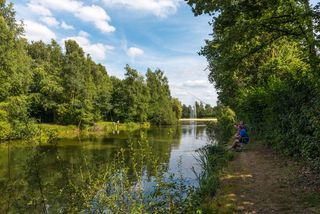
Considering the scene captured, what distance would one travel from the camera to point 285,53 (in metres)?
25.4

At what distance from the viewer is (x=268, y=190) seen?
27.9 feet

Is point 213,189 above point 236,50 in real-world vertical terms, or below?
below

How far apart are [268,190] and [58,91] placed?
145ft

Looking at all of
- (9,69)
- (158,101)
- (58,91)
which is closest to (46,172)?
(9,69)

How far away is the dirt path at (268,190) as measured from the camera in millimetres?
7145

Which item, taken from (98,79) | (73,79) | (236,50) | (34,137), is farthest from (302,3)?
(98,79)

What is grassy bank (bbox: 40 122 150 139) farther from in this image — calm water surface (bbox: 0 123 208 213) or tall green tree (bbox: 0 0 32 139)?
calm water surface (bbox: 0 123 208 213)

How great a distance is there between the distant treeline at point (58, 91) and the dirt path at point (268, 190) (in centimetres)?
516

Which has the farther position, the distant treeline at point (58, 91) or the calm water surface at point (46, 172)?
the distant treeline at point (58, 91)

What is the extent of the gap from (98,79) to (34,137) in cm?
7313

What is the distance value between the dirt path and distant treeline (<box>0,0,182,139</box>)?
5.16m

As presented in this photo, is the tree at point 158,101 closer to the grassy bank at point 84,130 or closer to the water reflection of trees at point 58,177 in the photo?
the grassy bank at point 84,130

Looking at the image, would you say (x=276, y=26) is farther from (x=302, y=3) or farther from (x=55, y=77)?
(x=55, y=77)

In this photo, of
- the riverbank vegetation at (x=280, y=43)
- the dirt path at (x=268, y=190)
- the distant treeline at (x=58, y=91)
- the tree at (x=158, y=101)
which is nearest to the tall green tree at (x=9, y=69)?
the distant treeline at (x=58, y=91)
